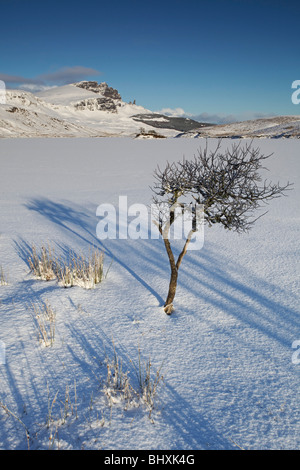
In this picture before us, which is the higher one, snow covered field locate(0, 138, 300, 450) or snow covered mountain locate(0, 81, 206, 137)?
snow covered mountain locate(0, 81, 206, 137)

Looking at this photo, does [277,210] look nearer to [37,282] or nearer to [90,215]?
[90,215]

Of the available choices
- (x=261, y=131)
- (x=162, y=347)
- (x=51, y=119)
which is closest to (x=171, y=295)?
(x=162, y=347)

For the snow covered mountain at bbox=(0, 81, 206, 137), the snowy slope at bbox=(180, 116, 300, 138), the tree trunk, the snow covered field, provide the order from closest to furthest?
the snow covered field → the tree trunk → the snowy slope at bbox=(180, 116, 300, 138) → the snow covered mountain at bbox=(0, 81, 206, 137)

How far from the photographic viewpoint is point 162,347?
11.2ft

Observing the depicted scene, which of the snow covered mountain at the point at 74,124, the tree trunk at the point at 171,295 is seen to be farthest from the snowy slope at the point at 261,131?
the tree trunk at the point at 171,295

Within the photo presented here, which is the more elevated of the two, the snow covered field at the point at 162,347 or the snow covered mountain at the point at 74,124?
the snow covered mountain at the point at 74,124

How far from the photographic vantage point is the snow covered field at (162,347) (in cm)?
237

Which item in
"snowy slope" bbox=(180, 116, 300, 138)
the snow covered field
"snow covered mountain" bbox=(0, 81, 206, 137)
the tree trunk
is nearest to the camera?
the snow covered field

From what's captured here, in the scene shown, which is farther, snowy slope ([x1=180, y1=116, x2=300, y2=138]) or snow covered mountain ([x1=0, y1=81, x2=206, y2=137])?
snow covered mountain ([x1=0, y1=81, x2=206, y2=137])

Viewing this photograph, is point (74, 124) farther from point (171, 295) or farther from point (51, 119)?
point (171, 295)

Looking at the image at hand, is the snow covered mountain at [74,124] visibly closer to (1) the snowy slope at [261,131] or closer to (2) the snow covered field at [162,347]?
(1) the snowy slope at [261,131]

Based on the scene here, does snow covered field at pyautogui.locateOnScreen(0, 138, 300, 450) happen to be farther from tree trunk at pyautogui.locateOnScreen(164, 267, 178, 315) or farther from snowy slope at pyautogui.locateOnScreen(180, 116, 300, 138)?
snowy slope at pyautogui.locateOnScreen(180, 116, 300, 138)

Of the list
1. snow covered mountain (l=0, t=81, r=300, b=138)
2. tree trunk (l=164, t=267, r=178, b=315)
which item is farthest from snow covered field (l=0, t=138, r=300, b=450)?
snow covered mountain (l=0, t=81, r=300, b=138)

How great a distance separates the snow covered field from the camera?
93.3 inches
